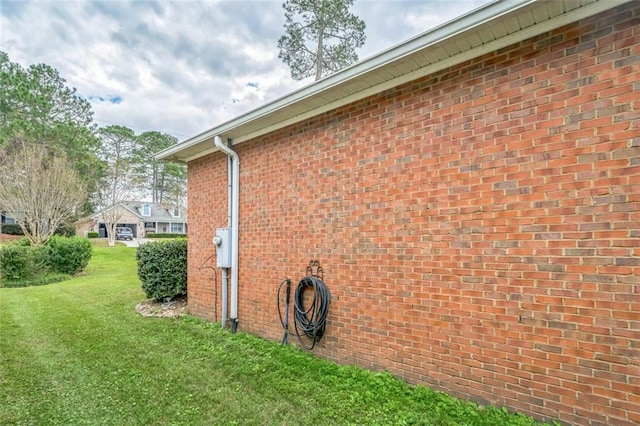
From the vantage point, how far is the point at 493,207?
8.70ft

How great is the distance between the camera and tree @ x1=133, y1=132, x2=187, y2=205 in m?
28.0

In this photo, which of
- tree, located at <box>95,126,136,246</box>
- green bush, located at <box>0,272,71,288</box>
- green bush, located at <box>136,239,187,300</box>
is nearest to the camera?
green bush, located at <box>136,239,187,300</box>

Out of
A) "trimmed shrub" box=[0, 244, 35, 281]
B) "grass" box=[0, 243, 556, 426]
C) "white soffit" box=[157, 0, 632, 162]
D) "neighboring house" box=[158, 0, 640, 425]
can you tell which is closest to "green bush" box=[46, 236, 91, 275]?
"trimmed shrub" box=[0, 244, 35, 281]

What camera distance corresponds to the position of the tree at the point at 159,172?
28.0 m

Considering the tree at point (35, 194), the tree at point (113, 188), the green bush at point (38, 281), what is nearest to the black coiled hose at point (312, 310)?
the green bush at point (38, 281)

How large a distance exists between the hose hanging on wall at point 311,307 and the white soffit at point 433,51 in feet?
6.64

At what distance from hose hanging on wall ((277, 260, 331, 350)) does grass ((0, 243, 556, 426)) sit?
0.27 m

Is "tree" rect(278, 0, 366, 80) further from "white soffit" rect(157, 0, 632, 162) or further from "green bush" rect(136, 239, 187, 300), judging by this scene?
"white soffit" rect(157, 0, 632, 162)

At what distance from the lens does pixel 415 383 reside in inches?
120

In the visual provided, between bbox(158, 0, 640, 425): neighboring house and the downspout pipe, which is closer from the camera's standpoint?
bbox(158, 0, 640, 425): neighboring house

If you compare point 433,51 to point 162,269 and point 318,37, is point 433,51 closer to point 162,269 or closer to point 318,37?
point 162,269

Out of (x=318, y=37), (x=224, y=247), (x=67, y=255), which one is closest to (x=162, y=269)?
(x=224, y=247)

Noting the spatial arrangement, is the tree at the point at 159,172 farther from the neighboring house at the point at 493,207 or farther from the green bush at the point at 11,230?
the neighboring house at the point at 493,207

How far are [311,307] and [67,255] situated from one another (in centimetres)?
1259
